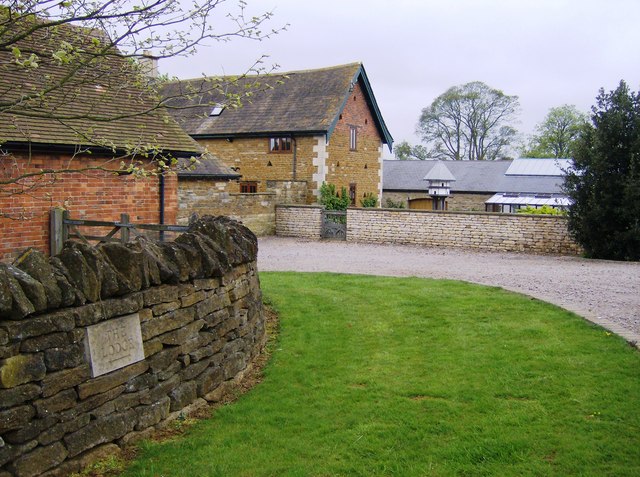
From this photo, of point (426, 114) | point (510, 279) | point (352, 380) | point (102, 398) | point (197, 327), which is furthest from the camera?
point (426, 114)

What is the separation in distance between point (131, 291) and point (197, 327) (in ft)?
3.78

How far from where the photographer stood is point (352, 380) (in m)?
6.84

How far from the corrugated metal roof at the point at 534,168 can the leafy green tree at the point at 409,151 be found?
21128 mm

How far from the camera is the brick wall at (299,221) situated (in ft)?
80.8

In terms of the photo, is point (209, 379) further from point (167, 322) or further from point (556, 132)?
point (556, 132)

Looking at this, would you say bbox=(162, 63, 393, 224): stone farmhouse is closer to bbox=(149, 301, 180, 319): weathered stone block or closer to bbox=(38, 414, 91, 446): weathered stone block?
bbox=(149, 301, 180, 319): weathered stone block

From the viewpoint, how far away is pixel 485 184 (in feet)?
139

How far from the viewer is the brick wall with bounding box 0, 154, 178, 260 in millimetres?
12414

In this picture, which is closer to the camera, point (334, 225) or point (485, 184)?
point (334, 225)

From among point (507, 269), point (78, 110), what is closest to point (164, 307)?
point (78, 110)

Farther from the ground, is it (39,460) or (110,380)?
(110,380)

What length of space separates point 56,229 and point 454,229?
1343 cm

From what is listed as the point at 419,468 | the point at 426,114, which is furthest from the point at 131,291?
the point at 426,114

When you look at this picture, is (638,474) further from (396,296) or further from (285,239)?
(285,239)
